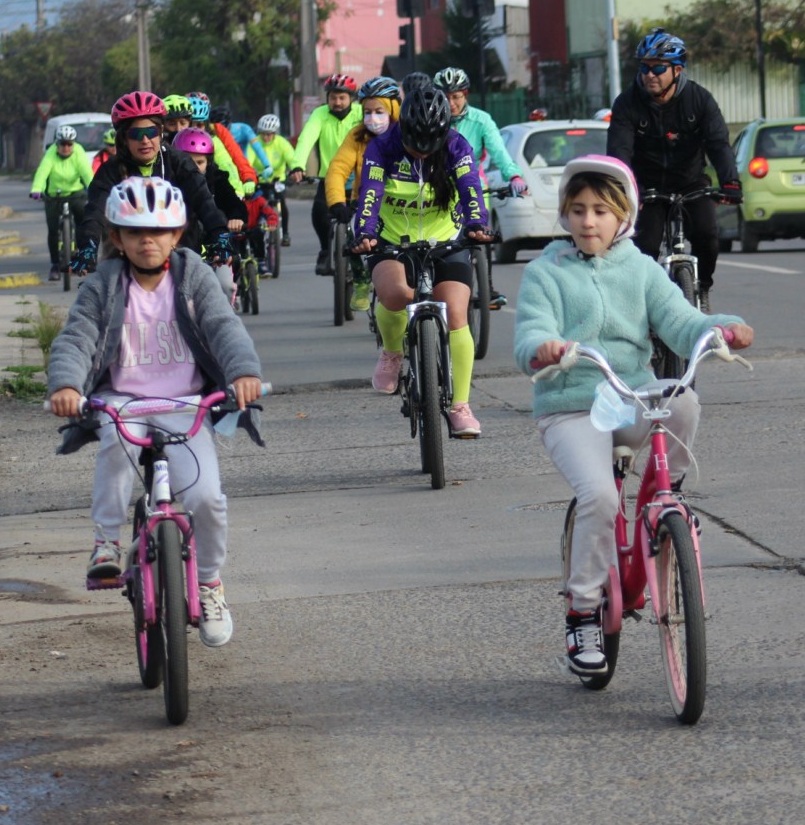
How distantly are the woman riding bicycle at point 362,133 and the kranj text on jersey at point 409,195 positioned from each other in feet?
4.23

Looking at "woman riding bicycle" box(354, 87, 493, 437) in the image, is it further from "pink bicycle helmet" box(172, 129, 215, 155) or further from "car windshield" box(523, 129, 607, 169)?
"car windshield" box(523, 129, 607, 169)

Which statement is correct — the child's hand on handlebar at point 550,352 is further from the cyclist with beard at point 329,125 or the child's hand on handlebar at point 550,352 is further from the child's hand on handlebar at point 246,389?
the cyclist with beard at point 329,125

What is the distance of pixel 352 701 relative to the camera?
5.65m

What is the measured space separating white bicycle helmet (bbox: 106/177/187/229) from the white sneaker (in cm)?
110

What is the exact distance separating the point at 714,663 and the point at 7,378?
818 cm

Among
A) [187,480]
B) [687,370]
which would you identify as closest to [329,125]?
[187,480]

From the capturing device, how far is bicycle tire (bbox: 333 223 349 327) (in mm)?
15859

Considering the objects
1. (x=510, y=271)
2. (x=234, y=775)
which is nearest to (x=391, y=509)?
(x=234, y=775)

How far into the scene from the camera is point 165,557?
5.37 meters

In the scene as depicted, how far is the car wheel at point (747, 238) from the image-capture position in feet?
78.6

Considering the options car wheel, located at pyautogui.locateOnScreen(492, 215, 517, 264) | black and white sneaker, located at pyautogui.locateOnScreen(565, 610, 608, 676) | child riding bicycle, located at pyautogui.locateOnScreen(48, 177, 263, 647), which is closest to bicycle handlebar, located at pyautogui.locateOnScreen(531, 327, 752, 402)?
black and white sneaker, located at pyautogui.locateOnScreen(565, 610, 608, 676)

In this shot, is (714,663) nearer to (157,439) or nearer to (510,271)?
(157,439)

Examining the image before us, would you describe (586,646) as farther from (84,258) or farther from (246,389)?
(84,258)

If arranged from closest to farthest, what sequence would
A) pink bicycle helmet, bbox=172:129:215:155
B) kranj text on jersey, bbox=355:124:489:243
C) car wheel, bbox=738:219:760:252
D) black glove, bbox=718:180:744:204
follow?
kranj text on jersey, bbox=355:124:489:243 → black glove, bbox=718:180:744:204 → pink bicycle helmet, bbox=172:129:215:155 → car wheel, bbox=738:219:760:252
